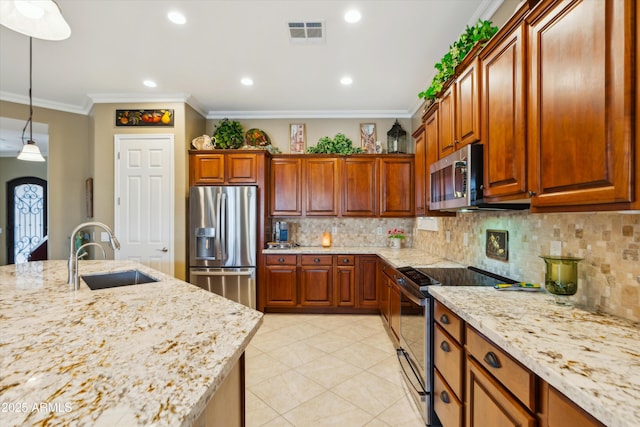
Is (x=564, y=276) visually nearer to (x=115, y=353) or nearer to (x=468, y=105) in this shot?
(x=468, y=105)

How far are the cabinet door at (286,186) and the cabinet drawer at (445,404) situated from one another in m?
2.80

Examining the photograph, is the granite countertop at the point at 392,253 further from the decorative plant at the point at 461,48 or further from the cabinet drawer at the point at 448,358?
the decorative plant at the point at 461,48

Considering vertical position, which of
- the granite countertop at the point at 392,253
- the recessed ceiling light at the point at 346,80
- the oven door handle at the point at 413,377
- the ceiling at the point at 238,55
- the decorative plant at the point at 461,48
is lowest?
the oven door handle at the point at 413,377

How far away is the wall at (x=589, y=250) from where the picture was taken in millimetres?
1200

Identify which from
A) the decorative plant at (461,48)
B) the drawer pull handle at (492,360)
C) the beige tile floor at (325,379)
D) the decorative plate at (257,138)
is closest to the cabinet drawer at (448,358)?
the drawer pull handle at (492,360)

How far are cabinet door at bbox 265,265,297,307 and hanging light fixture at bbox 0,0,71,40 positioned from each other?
302 cm

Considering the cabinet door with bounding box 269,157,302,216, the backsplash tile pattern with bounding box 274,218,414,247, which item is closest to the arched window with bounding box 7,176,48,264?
the cabinet door with bounding box 269,157,302,216

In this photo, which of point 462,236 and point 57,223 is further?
point 57,223

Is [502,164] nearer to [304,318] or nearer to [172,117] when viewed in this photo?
[304,318]

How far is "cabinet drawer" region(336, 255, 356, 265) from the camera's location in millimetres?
3869

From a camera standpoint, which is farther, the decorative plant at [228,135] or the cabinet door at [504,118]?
the decorative plant at [228,135]

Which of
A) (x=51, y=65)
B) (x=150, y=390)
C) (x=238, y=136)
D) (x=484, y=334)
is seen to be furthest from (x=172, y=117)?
(x=484, y=334)

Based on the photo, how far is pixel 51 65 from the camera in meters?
3.05

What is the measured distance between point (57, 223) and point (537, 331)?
542 cm
